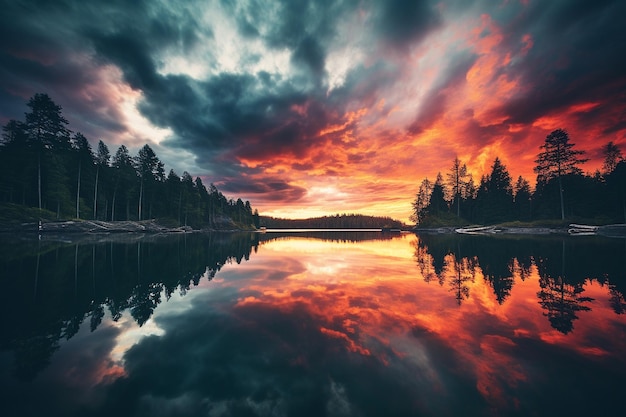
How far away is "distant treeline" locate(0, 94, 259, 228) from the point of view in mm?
39469

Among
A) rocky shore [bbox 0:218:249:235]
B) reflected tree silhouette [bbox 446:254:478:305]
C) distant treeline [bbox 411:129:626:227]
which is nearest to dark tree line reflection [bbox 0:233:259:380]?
reflected tree silhouette [bbox 446:254:478:305]

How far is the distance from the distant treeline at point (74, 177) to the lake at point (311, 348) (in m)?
48.0

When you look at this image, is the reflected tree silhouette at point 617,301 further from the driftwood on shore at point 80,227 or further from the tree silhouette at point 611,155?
the tree silhouette at point 611,155

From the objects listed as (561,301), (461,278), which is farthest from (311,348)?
(461,278)

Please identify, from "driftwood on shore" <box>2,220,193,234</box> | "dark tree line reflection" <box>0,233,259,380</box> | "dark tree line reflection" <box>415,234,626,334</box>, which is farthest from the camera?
"driftwood on shore" <box>2,220,193,234</box>

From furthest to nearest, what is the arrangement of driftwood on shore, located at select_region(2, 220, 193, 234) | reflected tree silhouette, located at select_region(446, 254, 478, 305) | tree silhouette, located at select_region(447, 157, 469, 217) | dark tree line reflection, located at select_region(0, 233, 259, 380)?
tree silhouette, located at select_region(447, 157, 469, 217)
driftwood on shore, located at select_region(2, 220, 193, 234)
reflected tree silhouette, located at select_region(446, 254, 478, 305)
dark tree line reflection, located at select_region(0, 233, 259, 380)

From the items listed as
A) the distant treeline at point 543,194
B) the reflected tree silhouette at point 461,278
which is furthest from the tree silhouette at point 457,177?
the reflected tree silhouette at point 461,278

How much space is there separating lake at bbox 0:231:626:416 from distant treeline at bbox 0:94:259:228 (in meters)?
48.0

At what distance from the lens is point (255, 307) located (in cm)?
716

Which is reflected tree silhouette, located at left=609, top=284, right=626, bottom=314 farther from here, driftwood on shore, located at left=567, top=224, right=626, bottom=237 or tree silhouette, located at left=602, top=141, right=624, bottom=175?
tree silhouette, located at left=602, top=141, right=624, bottom=175

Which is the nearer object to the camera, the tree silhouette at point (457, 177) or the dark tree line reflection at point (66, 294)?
the dark tree line reflection at point (66, 294)

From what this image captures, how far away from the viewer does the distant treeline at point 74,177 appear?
129 feet

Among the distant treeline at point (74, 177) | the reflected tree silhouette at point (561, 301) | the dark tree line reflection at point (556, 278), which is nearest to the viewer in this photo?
the reflected tree silhouette at point (561, 301)

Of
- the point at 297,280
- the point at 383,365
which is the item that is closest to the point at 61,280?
the point at 297,280
